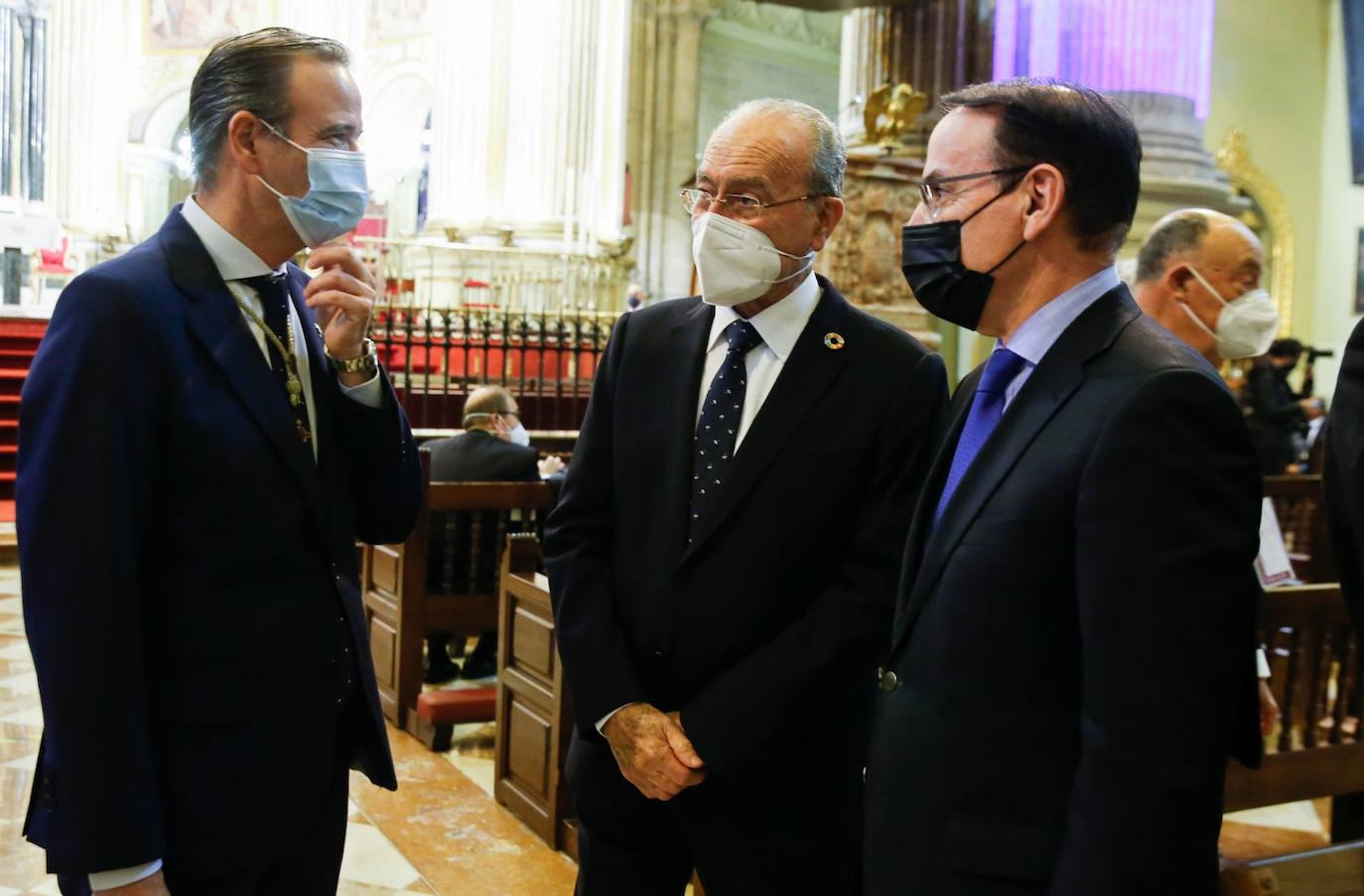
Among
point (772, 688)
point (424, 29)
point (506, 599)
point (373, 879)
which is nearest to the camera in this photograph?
point (772, 688)

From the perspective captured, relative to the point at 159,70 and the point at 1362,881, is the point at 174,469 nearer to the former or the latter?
the point at 1362,881

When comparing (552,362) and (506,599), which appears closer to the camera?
(506,599)

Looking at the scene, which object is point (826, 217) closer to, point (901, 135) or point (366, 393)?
point (366, 393)

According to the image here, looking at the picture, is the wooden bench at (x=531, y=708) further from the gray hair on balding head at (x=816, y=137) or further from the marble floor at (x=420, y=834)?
the gray hair on balding head at (x=816, y=137)

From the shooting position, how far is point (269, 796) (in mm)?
1631

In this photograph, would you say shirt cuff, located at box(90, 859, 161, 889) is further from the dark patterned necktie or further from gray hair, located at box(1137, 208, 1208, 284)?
gray hair, located at box(1137, 208, 1208, 284)

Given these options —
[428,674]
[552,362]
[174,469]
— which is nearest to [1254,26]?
[552,362]

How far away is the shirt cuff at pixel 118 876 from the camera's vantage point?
1458 mm

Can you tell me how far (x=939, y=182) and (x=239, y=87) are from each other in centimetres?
91

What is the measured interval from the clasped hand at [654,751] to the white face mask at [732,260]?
25.1 inches

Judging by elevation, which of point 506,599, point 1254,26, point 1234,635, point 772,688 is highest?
point 1254,26

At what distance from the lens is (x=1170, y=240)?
2.79 metres

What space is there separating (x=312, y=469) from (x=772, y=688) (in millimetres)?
698

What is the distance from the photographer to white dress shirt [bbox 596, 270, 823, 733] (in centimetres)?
Answer: 203
